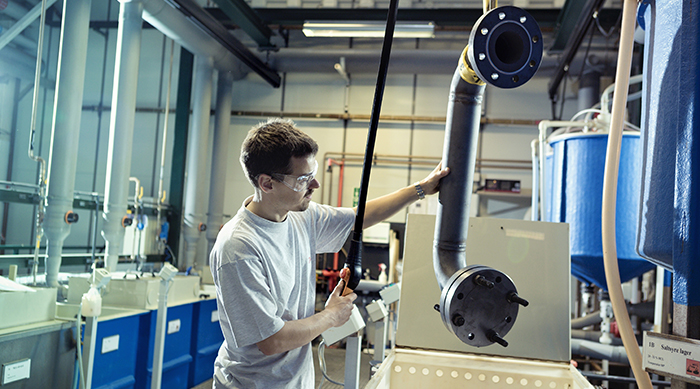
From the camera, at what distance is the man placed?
1149 millimetres

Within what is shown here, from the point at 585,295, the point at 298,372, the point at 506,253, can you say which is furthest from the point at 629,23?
A: the point at 585,295

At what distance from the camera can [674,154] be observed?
33.0 inches

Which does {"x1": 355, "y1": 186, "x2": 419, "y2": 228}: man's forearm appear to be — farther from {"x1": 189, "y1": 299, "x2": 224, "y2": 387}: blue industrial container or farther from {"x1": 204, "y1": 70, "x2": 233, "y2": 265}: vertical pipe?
{"x1": 204, "y1": 70, "x2": 233, "y2": 265}: vertical pipe

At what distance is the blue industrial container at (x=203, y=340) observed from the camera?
3.72 meters

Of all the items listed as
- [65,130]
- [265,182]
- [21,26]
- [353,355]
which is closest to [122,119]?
[65,130]

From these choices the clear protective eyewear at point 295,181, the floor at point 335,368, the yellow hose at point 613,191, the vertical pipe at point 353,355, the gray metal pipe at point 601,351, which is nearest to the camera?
the yellow hose at point 613,191

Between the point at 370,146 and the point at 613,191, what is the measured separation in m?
0.60

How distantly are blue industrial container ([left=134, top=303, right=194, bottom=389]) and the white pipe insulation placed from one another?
1.08 m

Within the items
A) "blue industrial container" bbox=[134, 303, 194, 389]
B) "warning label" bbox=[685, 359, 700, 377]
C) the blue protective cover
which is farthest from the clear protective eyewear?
"blue industrial container" bbox=[134, 303, 194, 389]

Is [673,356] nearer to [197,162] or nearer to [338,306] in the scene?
[338,306]

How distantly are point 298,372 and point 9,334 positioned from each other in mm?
1543

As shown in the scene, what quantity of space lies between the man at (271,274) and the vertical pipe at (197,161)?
346 centimetres

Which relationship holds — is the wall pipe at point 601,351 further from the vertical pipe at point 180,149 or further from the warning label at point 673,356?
the vertical pipe at point 180,149

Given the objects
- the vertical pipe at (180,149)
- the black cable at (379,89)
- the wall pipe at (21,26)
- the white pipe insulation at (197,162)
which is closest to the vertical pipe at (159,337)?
the wall pipe at (21,26)
